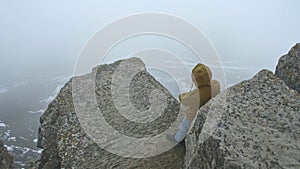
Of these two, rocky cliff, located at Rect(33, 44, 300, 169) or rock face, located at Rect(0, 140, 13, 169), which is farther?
rock face, located at Rect(0, 140, 13, 169)

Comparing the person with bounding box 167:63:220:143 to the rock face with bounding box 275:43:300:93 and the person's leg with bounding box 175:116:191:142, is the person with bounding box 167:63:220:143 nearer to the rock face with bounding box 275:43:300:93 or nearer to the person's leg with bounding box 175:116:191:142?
the person's leg with bounding box 175:116:191:142

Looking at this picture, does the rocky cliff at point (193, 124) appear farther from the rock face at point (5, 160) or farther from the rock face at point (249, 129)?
the rock face at point (5, 160)

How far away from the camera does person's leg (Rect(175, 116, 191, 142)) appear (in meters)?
10.8

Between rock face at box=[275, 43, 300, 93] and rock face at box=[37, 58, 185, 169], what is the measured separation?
4354 millimetres

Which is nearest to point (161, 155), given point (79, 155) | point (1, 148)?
point (79, 155)

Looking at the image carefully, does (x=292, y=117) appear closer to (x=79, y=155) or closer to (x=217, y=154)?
(x=217, y=154)

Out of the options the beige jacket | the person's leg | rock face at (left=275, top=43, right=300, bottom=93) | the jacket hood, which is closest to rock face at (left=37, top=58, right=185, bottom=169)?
the person's leg

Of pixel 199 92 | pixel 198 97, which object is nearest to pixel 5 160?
pixel 198 97

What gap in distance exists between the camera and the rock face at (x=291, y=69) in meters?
12.6

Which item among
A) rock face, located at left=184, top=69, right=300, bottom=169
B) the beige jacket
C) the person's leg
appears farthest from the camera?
the person's leg

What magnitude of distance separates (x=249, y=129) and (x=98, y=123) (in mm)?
6266

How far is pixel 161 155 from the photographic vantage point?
10.9 meters

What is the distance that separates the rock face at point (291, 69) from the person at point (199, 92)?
3.73m

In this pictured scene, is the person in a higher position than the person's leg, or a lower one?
higher
